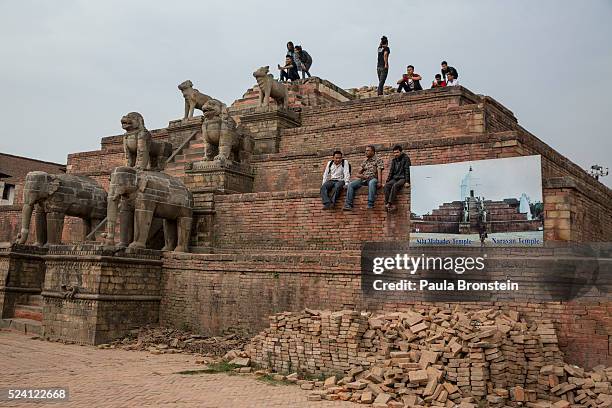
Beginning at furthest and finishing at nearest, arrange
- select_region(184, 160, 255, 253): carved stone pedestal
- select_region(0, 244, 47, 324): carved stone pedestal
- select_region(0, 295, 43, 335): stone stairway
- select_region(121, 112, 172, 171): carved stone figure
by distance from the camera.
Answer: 1. select_region(121, 112, 172, 171): carved stone figure
2. select_region(184, 160, 255, 253): carved stone pedestal
3. select_region(0, 244, 47, 324): carved stone pedestal
4. select_region(0, 295, 43, 335): stone stairway

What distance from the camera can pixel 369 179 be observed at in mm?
12906

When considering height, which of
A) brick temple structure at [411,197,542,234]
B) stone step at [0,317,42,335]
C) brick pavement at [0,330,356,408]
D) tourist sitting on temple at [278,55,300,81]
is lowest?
brick pavement at [0,330,356,408]

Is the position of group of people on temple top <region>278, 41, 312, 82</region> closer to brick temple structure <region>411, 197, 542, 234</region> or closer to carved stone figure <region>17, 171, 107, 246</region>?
carved stone figure <region>17, 171, 107, 246</region>

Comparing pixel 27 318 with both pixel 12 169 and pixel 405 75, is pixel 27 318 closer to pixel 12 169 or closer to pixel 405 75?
pixel 405 75

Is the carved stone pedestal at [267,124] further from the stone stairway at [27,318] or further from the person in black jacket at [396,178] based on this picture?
the stone stairway at [27,318]

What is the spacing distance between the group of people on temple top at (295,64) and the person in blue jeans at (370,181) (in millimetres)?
12955

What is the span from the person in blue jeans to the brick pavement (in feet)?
15.1

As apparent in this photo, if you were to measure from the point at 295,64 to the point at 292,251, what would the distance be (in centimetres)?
1327

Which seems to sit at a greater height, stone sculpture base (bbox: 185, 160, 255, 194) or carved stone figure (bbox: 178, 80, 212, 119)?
carved stone figure (bbox: 178, 80, 212, 119)

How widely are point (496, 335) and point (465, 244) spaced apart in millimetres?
2581

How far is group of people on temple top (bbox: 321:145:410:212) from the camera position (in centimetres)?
1230

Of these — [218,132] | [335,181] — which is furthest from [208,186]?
[335,181]

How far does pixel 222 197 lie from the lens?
618 inches

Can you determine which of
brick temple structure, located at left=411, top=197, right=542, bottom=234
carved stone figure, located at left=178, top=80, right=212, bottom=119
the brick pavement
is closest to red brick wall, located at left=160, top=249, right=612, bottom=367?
brick temple structure, located at left=411, top=197, right=542, bottom=234
